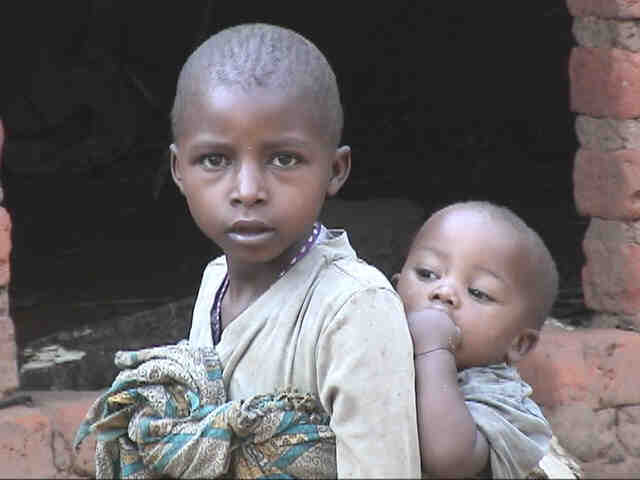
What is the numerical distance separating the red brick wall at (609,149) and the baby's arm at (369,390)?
92.9 inches

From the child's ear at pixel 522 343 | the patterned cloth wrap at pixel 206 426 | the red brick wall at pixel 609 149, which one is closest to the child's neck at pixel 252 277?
the patterned cloth wrap at pixel 206 426

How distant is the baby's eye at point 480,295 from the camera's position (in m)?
2.74

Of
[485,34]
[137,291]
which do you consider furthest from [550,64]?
[137,291]

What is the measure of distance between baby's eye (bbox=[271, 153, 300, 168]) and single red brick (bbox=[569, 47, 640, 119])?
233cm

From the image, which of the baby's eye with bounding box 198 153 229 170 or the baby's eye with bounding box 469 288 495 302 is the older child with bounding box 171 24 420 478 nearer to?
the baby's eye with bounding box 198 153 229 170

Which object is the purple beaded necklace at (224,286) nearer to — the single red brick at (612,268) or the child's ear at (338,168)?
the child's ear at (338,168)

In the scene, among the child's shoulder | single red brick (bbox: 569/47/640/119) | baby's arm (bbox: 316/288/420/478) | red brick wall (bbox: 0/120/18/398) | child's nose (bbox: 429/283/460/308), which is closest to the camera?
baby's arm (bbox: 316/288/420/478)

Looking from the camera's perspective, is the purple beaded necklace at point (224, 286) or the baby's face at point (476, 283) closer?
the purple beaded necklace at point (224, 286)

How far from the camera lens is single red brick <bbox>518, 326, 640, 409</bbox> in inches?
178

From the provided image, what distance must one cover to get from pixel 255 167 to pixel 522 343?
78 cm

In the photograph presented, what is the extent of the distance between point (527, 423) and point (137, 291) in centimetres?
389

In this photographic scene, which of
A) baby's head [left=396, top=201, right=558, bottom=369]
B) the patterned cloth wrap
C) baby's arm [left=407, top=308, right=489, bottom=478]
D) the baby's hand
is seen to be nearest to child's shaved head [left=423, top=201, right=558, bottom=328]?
baby's head [left=396, top=201, right=558, bottom=369]

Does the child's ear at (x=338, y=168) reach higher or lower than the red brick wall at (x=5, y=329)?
higher

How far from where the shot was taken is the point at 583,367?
4547 millimetres
